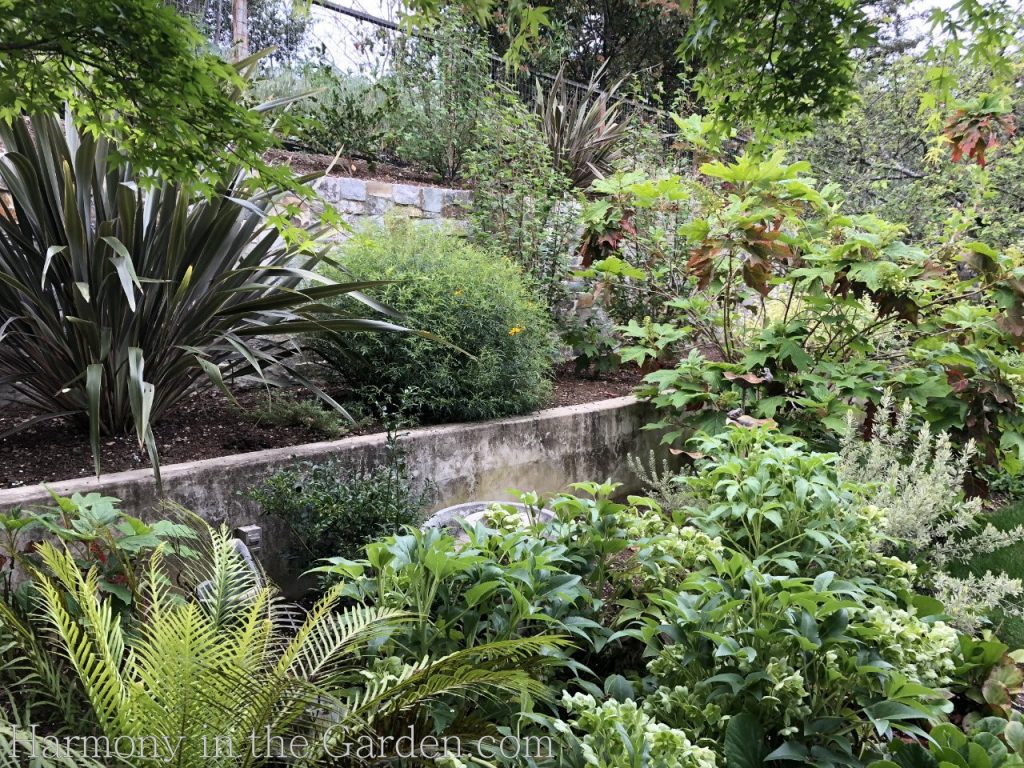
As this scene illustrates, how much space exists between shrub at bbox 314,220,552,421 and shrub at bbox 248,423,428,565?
0.68m

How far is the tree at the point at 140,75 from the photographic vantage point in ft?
4.50

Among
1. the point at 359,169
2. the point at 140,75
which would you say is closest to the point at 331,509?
the point at 140,75

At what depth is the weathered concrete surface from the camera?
269 cm

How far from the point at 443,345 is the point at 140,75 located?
2.36 meters

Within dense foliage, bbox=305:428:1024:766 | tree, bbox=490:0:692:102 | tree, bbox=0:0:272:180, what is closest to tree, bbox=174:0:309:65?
tree, bbox=490:0:692:102

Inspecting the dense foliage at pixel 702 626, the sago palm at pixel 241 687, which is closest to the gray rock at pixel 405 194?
the dense foliage at pixel 702 626

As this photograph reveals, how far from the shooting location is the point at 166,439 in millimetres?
3207

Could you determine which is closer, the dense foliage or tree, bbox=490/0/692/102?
the dense foliage

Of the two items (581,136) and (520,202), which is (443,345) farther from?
(581,136)

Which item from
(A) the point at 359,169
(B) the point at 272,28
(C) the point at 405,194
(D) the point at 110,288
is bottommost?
(D) the point at 110,288

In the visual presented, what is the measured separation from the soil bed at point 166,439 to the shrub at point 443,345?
29 centimetres

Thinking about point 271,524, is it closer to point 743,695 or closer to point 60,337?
point 60,337

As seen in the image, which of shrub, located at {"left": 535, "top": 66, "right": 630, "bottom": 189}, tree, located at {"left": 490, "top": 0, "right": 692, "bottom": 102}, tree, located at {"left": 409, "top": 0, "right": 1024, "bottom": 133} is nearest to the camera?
tree, located at {"left": 409, "top": 0, "right": 1024, "bottom": 133}

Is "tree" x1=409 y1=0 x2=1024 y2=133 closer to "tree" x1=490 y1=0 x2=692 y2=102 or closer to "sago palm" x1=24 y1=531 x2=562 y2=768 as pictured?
"sago palm" x1=24 y1=531 x2=562 y2=768
